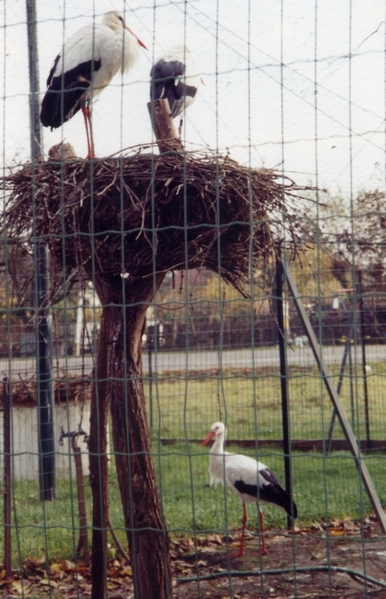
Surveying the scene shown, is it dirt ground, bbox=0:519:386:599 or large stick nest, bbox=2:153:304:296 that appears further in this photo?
dirt ground, bbox=0:519:386:599

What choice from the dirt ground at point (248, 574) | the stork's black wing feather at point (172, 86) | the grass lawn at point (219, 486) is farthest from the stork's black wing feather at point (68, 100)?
the dirt ground at point (248, 574)

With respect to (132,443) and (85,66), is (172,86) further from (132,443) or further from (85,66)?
(132,443)

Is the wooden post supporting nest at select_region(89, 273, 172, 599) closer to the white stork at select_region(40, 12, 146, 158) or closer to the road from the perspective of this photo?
the white stork at select_region(40, 12, 146, 158)

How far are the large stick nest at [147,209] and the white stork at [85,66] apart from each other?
70cm

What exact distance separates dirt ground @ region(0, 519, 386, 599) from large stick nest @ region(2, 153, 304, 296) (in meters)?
1.72

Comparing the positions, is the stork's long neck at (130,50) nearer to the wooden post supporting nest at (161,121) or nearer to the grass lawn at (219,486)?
the wooden post supporting nest at (161,121)

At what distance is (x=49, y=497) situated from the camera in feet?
24.4

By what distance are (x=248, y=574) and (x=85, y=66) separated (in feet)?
11.2

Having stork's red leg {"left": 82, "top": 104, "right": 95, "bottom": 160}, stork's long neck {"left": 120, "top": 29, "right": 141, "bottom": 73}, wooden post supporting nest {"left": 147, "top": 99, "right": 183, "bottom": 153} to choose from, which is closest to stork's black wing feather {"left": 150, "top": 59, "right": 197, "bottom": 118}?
stork's long neck {"left": 120, "top": 29, "right": 141, "bottom": 73}

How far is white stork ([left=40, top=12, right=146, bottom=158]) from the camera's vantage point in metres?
4.99

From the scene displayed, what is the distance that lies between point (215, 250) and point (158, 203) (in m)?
0.41

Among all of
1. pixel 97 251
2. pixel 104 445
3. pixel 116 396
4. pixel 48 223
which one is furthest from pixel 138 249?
pixel 104 445

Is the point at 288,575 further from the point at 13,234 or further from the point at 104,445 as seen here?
the point at 13,234

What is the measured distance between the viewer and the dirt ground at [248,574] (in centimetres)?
492
